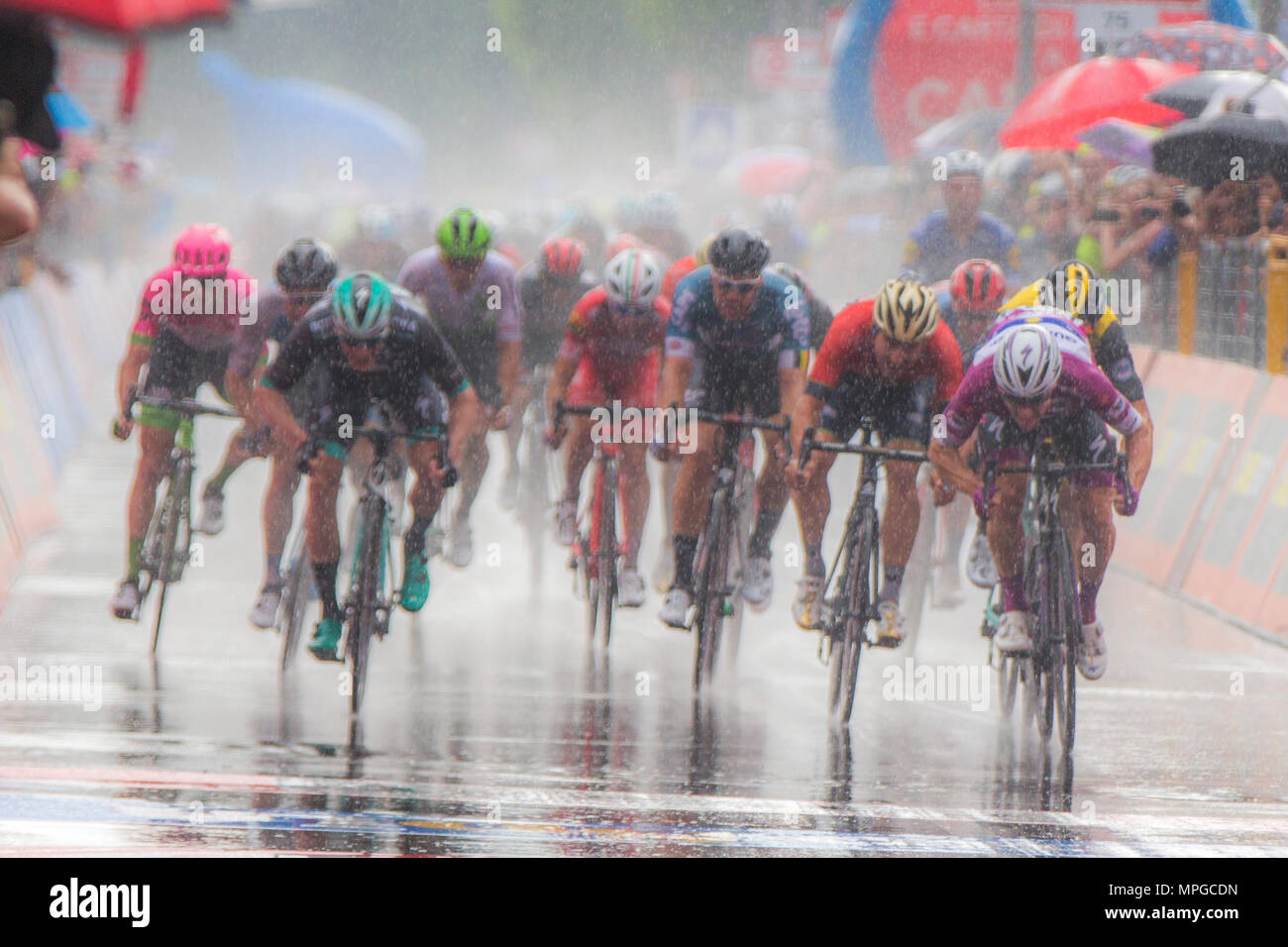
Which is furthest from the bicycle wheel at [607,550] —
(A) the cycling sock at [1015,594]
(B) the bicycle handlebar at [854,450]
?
(A) the cycling sock at [1015,594]

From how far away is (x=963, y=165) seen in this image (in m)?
14.1

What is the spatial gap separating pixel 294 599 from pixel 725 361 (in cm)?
242

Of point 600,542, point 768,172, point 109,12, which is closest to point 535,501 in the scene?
point 600,542

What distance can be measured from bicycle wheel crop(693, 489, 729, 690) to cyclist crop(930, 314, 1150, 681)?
1480mm

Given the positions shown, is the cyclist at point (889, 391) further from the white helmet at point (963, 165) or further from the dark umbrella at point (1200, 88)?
the dark umbrella at point (1200, 88)

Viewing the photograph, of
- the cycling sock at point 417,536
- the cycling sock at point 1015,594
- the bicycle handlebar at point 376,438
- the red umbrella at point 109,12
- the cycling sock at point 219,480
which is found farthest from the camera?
the cycling sock at point 219,480

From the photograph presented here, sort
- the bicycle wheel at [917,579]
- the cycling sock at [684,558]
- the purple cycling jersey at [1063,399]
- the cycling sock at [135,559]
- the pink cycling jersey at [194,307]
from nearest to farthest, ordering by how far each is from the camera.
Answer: the purple cycling jersey at [1063,399]
the cycling sock at [684,558]
the pink cycling jersey at [194,307]
the cycling sock at [135,559]
the bicycle wheel at [917,579]

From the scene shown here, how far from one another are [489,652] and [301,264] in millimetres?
2226

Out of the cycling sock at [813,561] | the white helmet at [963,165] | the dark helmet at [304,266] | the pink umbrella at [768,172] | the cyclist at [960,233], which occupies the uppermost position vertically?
the pink umbrella at [768,172]

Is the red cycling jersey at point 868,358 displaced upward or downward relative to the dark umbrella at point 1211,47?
downward

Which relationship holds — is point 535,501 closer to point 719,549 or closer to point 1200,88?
point 719,549

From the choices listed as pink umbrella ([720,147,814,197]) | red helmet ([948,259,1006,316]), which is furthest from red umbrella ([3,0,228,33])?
pink umbrella ([720,147,814,197])

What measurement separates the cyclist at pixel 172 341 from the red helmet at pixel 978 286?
3716 mm

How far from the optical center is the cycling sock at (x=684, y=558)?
1067 centimetres
